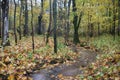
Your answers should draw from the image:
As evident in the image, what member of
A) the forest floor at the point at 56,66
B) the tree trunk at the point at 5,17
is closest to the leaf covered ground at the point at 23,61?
the forest floor at the point at 56,66

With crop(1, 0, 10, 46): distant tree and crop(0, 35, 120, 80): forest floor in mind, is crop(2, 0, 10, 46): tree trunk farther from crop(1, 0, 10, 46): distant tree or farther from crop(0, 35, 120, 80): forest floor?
crop(0, 35, 120, 80): forest floor

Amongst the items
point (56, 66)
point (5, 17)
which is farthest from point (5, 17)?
point (56, 66)

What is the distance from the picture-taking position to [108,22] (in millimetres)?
35594

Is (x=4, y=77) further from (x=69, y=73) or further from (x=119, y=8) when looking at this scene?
(x=119, y=8)

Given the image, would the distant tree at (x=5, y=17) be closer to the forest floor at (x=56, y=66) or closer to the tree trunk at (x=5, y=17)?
the tree trunk at (x=5, y=17)

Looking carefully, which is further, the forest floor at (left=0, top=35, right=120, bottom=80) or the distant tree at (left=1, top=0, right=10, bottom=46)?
the distant tree at (left=1, top=0, right=10, bottom=46)

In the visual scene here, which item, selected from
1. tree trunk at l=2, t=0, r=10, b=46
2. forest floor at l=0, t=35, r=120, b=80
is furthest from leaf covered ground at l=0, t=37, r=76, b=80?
tree trunk at l=2, t=0, r=10, b=46

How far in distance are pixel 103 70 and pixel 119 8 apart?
57.3 feet

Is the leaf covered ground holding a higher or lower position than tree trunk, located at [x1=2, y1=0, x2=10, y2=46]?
lower

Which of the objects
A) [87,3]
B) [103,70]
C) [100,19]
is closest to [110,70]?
[103,70]

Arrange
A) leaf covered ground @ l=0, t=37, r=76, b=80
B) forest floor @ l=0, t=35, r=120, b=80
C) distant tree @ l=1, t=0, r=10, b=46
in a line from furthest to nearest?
distant tree @ l=1, t=0, r=10, b=46 < leaf covered ground @ l=0, t=37, r=76, b=80 < forest floor @ l=0, t=35, r=120, b=80

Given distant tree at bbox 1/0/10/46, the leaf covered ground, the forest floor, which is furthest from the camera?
distant tree at bbox 1/0/10/46

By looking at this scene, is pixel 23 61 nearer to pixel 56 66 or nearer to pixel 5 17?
pixel 56 66

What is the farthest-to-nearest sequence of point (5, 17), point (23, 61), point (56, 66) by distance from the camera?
point (5, 17), point (56, 66), point (23, 61)
